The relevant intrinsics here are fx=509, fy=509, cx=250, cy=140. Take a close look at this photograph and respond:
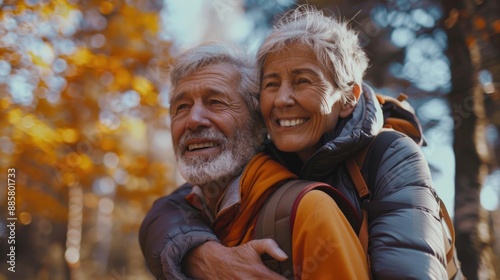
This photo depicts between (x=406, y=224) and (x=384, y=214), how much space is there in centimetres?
12

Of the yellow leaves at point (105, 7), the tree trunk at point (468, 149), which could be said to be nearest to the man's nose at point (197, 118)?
the tree trunk at point (468, 149)

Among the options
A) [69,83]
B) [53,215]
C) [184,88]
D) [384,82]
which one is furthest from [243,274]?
[53,215]

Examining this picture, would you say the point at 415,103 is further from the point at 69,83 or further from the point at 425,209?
the point at 69,83

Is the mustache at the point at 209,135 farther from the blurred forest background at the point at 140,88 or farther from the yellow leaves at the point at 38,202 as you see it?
the yellow leaves at the point at 38,202

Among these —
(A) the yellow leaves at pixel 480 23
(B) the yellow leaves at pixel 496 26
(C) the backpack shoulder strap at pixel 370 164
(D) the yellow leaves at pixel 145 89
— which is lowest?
(C) the backpack shoulder strap at pixel 370 164

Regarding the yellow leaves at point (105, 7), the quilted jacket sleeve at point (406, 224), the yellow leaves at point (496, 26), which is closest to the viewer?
the quilted jacket sleeve at point (406, 224)

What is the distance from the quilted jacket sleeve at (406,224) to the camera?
204 cm

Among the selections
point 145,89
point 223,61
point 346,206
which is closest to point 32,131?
point 145,89

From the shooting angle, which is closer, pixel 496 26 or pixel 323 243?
pixel 323 243

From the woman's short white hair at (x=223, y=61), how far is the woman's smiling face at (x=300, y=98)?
29 cm

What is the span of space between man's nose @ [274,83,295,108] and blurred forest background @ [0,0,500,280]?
45.0 inches

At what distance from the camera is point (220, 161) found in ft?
9.70

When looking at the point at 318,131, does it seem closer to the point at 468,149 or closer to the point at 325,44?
the point at 325,44

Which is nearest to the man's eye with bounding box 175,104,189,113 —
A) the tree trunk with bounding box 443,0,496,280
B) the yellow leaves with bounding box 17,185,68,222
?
the tree trunk with bounding box 443,0,496,280
